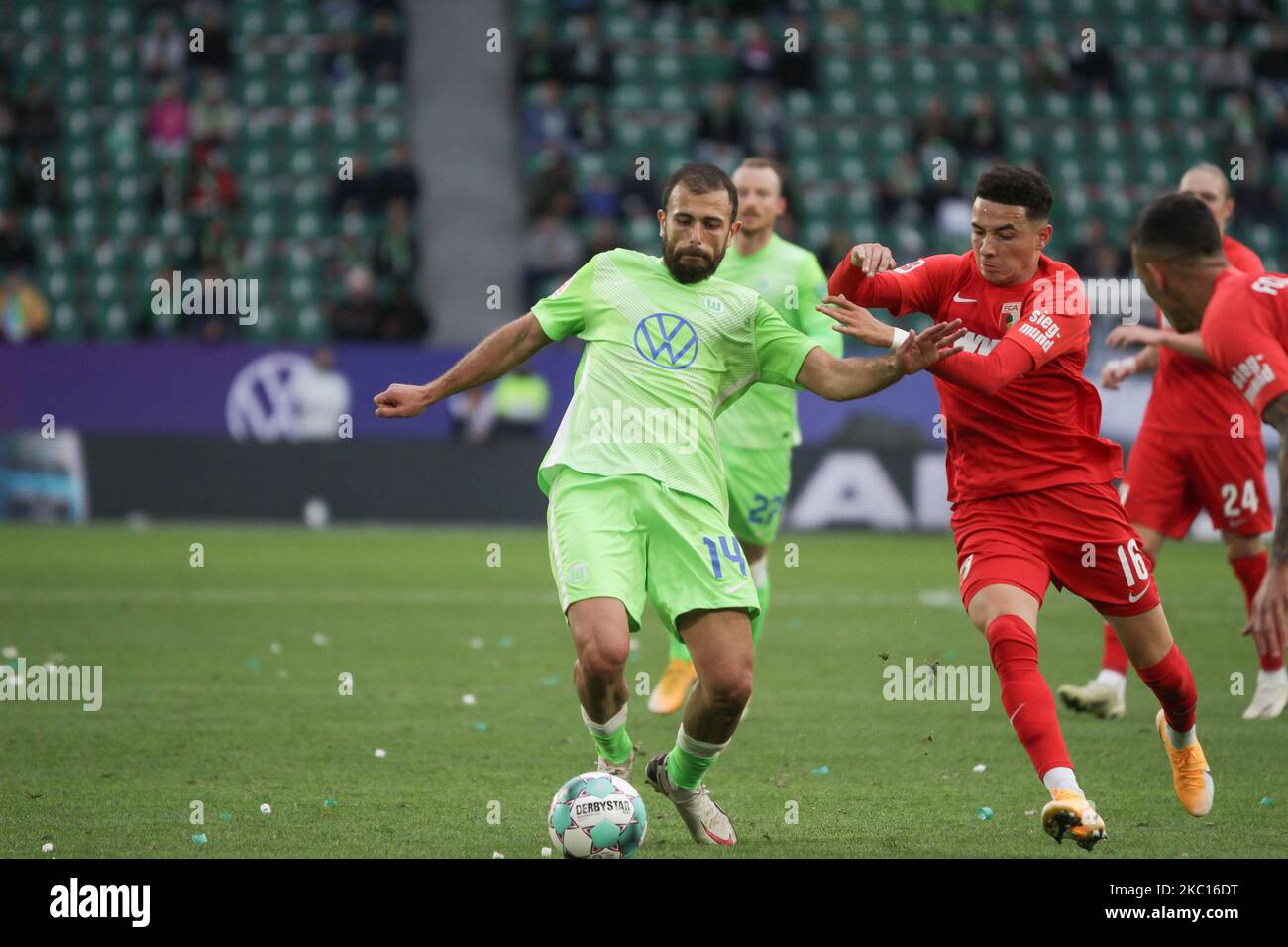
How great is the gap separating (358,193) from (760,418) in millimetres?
14759

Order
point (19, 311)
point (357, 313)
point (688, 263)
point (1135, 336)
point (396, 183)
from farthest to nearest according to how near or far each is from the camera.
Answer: point (396, 183) → point (19, 311) → point (357, 313) → point (1135, 336) → point (688, 263)

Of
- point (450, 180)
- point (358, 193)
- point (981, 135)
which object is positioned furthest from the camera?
point (450, 180)

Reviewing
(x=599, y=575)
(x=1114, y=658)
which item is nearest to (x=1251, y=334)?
(x=599, y=575)

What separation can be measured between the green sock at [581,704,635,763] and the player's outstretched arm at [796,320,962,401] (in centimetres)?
136

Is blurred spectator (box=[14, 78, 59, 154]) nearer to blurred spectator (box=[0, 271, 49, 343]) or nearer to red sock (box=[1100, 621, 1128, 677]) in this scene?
blurred spectator (box=[0, 271, 49, 343])

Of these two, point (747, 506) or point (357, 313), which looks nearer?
point (747, 506)

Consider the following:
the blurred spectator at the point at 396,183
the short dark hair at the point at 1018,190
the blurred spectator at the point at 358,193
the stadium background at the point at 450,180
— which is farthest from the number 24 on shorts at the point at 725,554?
the blurred spectator at the point at 358,193

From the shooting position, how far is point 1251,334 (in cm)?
552

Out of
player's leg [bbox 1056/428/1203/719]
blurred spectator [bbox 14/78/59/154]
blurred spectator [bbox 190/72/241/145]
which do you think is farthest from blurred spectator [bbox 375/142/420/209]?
player's leg [bbox 1056/428/1203/719]

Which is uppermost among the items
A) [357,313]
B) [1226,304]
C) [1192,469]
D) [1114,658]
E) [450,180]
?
[450,180]

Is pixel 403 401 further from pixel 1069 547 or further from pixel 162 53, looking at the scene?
pixel 162 53

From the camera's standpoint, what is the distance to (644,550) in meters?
6.14

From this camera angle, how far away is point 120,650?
1092 cm

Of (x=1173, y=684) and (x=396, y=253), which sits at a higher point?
(x=396, y=253)
